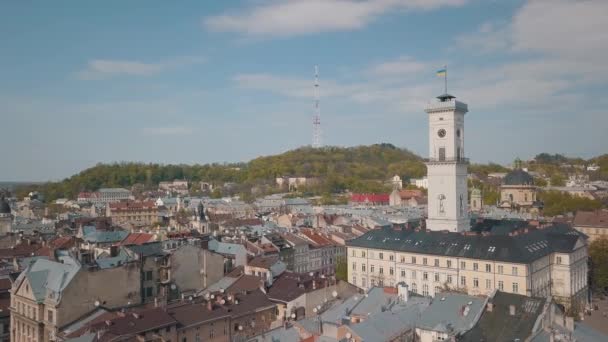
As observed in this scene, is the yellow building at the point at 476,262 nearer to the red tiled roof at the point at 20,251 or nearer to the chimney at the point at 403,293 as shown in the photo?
the chimney at the point at 403,293

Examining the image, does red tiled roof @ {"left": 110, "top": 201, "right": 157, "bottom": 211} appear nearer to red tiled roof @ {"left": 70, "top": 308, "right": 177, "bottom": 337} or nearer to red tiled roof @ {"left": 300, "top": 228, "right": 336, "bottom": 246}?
red tiled roof @ {"left": 300, "top": 228, "right": 336, "bottom": 246}

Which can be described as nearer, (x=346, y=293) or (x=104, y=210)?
(x=346, y=293)

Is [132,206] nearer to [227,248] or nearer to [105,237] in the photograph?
[105,237]

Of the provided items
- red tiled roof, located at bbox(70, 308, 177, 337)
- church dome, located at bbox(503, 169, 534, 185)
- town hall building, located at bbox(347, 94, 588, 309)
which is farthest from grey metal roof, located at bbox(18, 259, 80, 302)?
church dome, located at bbox(503, 169, 534, 185)

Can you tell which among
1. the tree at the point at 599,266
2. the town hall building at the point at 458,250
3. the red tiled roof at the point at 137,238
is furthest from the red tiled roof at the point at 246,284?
the tree at the point at 599,266

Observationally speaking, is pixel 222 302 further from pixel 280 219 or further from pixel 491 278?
pixel 280 219

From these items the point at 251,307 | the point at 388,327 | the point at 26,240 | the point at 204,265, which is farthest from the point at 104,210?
the point at 388,327

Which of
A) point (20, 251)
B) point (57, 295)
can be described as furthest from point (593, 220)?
point (20, 251)
